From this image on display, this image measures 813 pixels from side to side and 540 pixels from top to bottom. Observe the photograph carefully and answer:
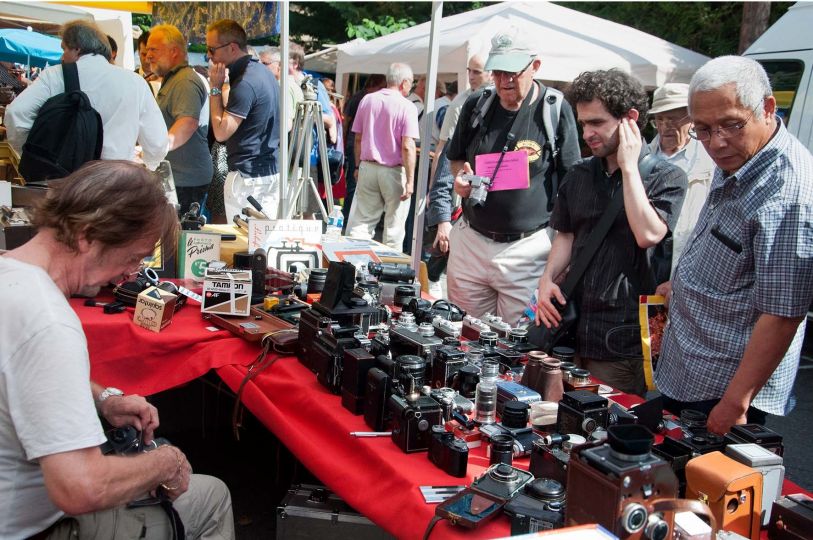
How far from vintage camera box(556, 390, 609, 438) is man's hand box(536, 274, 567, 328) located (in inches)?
32.3

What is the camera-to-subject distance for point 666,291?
2.34 metres

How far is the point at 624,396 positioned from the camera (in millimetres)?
2119

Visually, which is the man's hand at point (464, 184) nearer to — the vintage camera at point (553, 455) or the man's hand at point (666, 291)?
the man's hand at point (666, 291)

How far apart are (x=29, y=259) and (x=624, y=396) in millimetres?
1664

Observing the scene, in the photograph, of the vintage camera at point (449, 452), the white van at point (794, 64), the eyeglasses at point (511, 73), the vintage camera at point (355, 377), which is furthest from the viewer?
the white van at point (794, 64)

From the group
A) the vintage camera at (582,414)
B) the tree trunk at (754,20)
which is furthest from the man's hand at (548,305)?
the tree trunk at (754,20)

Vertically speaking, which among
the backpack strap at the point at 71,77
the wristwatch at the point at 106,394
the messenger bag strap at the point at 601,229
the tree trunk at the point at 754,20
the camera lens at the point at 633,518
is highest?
the tree trunk at the point at 754,20

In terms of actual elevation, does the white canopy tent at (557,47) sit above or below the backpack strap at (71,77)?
above

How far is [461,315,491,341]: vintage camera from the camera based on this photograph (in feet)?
8.19

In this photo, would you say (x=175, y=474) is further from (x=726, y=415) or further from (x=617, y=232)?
(x=617, y=232)

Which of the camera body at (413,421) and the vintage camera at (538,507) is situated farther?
the camera body at (413,421)

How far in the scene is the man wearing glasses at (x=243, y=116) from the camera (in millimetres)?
4652

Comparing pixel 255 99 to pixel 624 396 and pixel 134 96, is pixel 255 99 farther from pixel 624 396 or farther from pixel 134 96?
pixel 624 396

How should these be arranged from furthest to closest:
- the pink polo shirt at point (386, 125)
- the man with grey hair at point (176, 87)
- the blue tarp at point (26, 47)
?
the blue tarp at point (26, 47), the pink polo shirt at point (386, 125), the man with grey hair at point (176, 87)
